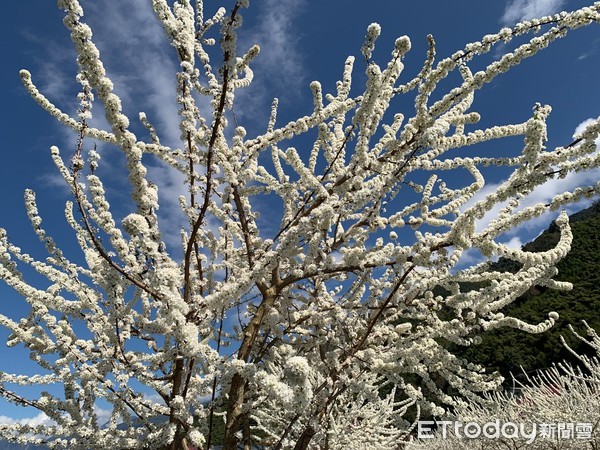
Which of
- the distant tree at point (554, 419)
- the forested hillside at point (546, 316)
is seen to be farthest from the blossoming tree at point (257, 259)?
the forested hillside at point (546, 316)

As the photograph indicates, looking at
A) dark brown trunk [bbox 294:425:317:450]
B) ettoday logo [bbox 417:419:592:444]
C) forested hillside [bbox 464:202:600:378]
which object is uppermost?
forested hillside [bbox 464:202:600:378]

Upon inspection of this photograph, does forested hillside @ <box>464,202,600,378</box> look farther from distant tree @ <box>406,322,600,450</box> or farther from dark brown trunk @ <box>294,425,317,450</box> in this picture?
dark brown trunk @ <box>294,425,317,450</box>

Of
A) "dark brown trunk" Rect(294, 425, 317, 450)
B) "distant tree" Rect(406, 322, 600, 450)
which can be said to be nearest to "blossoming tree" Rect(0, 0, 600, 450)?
"dark brown trunk" Rect(294, 425, 317, 450)

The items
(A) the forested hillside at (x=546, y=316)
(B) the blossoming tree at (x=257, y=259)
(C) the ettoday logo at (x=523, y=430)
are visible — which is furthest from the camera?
(A) the forested hillside at (x=546, y=316)

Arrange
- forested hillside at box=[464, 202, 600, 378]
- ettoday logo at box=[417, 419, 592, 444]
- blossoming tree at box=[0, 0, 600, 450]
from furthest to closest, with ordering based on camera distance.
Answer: forested hillside at box=[464, 202, 600, 378] → ettoday logo at box=[417, 419, 592, 444] → blossoming tree at box=[0, 0, 600, 450]

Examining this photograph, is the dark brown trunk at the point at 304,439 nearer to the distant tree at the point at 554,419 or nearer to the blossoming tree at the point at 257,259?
the blossoming tree at the point at 257,259

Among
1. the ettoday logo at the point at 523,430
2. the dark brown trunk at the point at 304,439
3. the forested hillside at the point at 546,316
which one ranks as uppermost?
the forested hillside at the point at 546,316

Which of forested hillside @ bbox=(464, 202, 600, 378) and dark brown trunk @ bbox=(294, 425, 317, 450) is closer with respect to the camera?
dark brown trunk @ bbox=(294, 425, 317, 450)

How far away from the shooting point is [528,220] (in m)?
3.26

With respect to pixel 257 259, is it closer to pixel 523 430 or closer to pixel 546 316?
pixel 523 430

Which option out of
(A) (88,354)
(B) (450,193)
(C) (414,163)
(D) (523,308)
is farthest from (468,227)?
(D) (523,308)

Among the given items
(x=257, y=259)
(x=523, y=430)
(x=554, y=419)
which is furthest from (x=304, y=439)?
(x=554, y=419)

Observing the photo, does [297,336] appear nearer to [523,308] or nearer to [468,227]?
[468,227]

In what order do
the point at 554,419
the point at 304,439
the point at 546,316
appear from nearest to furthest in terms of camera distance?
1. the point at 304,439
2. the point at 554,419
3. the point at 546,316
